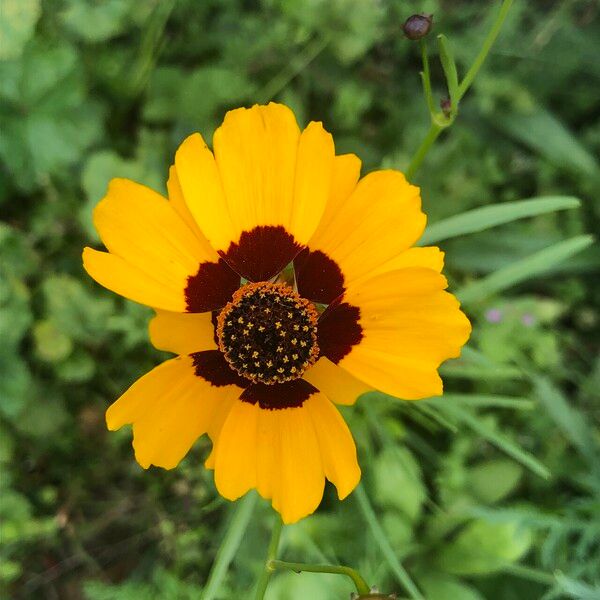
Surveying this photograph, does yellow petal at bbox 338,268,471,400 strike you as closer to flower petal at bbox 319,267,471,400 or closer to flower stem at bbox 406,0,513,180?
Answer: flower petal at bbox 319,267,471,400

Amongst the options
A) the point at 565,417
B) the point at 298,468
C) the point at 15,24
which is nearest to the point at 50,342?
the point at 15,24

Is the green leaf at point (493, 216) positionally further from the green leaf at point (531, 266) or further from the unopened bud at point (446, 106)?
the unopened bud at point (446, 106)

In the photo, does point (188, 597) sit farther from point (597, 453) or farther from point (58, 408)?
point (597, 453)

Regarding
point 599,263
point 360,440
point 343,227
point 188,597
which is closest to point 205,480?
point 188,597

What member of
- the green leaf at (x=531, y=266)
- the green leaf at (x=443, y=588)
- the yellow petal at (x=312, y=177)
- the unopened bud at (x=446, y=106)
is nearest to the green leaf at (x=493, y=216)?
the green leaf at (x=531, y=266)

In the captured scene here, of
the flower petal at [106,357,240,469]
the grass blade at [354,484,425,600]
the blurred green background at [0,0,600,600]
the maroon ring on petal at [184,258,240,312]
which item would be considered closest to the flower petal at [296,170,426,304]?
the maroon ring on petal at [184,258,240,312]

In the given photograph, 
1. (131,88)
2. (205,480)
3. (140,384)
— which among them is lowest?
(205,480)
